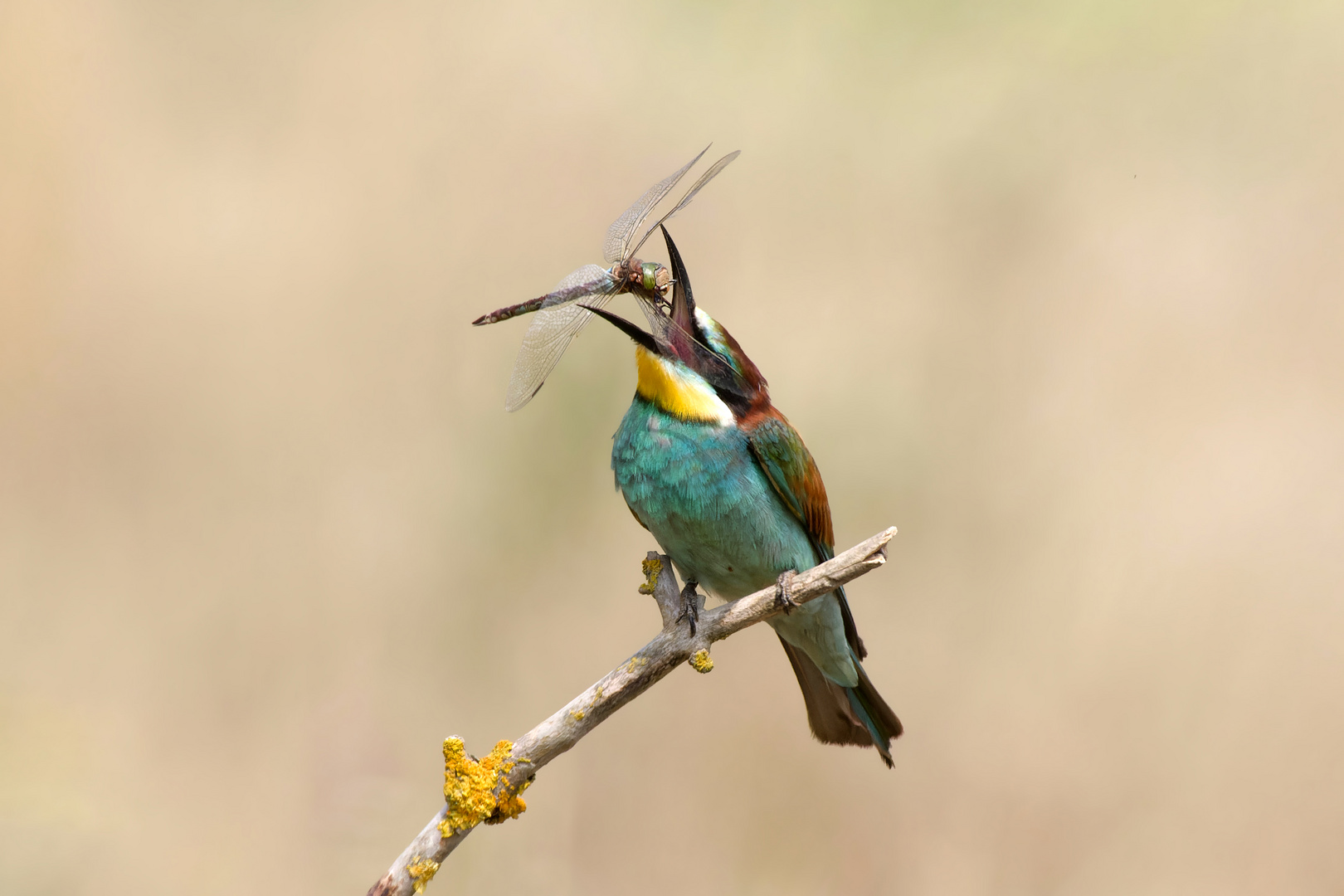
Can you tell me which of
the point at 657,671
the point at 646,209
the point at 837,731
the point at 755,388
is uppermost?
the point at 646,209

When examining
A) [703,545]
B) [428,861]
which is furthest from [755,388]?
[428,861]

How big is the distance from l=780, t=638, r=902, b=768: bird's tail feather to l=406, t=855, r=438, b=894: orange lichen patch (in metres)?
1.00

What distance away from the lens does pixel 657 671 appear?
1.66 m

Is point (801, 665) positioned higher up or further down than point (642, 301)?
further down

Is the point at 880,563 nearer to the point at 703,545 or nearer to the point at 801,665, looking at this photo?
the point at 703,545

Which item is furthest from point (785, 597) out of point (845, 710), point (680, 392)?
point (845, 710)

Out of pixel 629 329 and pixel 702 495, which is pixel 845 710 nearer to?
pixel 702 495

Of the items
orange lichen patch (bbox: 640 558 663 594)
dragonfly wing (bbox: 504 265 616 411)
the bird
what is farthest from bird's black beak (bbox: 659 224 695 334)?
orange lichen patch (bbox: 640 558 663 594)

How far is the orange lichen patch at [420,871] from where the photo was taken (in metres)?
1.51

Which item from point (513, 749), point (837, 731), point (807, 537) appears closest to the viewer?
point (513, 749)

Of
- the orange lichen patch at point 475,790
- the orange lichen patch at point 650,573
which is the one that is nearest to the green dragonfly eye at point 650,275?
the orange lichen patch at point 650,573

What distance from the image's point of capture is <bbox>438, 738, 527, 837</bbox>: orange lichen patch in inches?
60.8

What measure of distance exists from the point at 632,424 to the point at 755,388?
0.26 metres

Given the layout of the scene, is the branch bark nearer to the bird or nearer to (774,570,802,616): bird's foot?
(774,570,802,616): bird's foot
